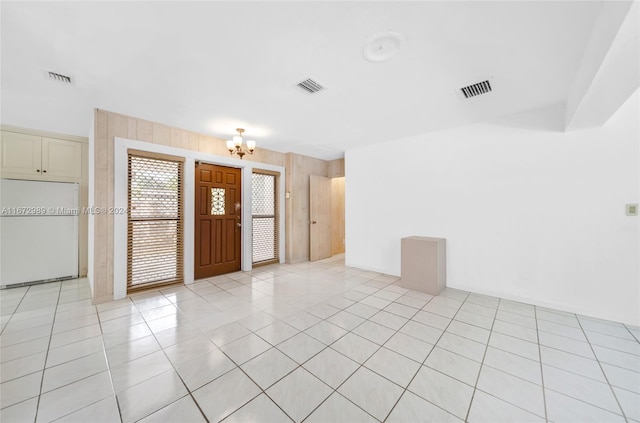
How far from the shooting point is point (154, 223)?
367 centimetres

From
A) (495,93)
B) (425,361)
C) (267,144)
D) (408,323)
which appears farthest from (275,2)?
(267,144)

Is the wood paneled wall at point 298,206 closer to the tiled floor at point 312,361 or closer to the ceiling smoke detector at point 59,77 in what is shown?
the tiled floor at point 312,361

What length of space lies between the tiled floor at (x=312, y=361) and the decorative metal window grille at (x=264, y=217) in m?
1.97

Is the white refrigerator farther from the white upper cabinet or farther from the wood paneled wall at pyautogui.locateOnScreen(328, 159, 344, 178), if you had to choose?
the wood paneled wall at pyautogui.locateOnScreen(328, 159, 344, 178)

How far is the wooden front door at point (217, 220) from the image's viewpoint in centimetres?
424

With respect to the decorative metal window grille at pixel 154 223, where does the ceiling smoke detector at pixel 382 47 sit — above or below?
above

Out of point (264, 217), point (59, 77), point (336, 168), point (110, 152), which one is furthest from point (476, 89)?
point (110, 152)

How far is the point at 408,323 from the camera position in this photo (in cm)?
259

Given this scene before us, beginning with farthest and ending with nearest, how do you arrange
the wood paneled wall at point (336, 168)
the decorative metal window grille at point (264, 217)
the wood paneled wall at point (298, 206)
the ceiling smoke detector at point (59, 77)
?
the wood paneled wall at point (336, 168), the wood paneled wall at point (298, 206), the decorative metal window grille at point (264, 217), the ceiling smoke detector at point (59, 77)

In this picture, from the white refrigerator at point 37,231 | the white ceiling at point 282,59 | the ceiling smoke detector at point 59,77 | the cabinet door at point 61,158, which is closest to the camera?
the white ceiling at point 282,59

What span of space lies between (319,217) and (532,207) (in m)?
4.03

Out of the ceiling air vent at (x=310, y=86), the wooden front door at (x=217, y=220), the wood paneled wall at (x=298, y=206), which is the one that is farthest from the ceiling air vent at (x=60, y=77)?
the wood paneled wall at (x=298, y=206)

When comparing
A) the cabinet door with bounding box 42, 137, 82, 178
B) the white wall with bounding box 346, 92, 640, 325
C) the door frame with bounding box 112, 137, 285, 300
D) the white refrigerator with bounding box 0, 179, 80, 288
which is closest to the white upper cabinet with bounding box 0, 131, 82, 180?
the cabinet door with bounding box 42, 137, 82, 178

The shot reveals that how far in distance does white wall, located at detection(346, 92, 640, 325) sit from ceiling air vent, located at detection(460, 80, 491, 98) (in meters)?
1.00
